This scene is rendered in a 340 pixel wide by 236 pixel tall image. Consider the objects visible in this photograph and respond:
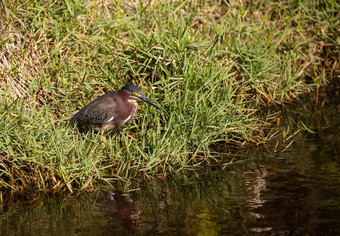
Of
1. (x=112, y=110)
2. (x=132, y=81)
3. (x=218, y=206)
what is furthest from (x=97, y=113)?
(x=218, y=206)

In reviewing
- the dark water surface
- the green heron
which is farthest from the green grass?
the dark water surface

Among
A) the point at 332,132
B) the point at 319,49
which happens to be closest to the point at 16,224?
the point at 332,132

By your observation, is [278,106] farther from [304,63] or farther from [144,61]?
[144,61]

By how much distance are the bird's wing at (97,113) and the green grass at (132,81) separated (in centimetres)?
15

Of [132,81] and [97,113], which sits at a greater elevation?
[132,81]

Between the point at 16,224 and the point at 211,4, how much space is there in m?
4.80

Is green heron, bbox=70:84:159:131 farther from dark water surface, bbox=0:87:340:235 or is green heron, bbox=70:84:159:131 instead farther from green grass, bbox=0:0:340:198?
dark water surface, bbox=0:87:340:235

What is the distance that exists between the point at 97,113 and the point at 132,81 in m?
0.89

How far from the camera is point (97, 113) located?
5.84m

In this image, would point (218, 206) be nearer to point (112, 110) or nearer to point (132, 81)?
point (112, 110)

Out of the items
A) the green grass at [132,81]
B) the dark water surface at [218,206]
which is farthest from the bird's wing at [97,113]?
the dark water surface at [218,206]

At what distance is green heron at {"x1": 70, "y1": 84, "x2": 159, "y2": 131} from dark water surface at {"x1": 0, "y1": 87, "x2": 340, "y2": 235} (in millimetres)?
914

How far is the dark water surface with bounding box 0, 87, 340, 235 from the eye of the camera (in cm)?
427

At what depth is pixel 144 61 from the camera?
6570 mm
